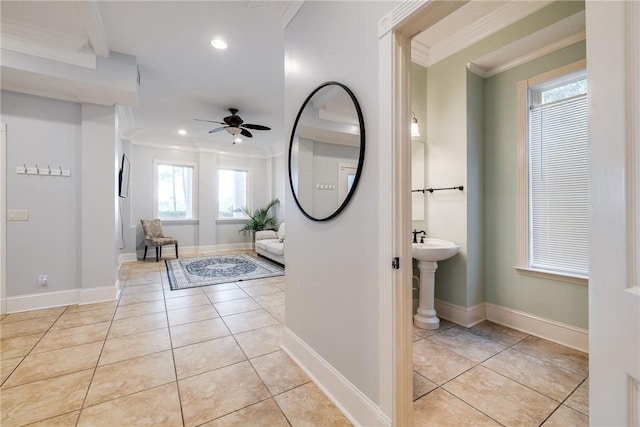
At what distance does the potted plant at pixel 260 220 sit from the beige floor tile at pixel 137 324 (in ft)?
14.4

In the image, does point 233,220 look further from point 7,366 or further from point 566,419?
point 566,419

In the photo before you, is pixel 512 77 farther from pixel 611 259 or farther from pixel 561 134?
pixel 611 259

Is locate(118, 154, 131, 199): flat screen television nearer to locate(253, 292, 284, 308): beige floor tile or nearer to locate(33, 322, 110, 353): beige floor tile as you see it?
locate(33, 322, 110, 353): beige floor tile

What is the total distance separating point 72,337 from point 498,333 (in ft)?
12.9

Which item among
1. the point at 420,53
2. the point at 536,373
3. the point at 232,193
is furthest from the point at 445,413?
the point at 232,193

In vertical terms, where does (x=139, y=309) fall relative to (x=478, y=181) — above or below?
below

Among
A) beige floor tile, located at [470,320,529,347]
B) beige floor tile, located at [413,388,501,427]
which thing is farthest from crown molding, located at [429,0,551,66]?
beige floor tile, located at [413,388,501,427]

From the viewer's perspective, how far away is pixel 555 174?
2.41m

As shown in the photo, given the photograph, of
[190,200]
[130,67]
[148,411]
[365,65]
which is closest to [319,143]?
[365,65]

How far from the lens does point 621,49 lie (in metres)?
0.59

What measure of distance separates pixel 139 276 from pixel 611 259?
18.3 feet

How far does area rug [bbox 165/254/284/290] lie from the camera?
430cm

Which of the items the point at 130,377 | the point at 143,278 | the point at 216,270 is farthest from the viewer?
the point at 216,270

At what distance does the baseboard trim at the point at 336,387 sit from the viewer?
4.53ft
